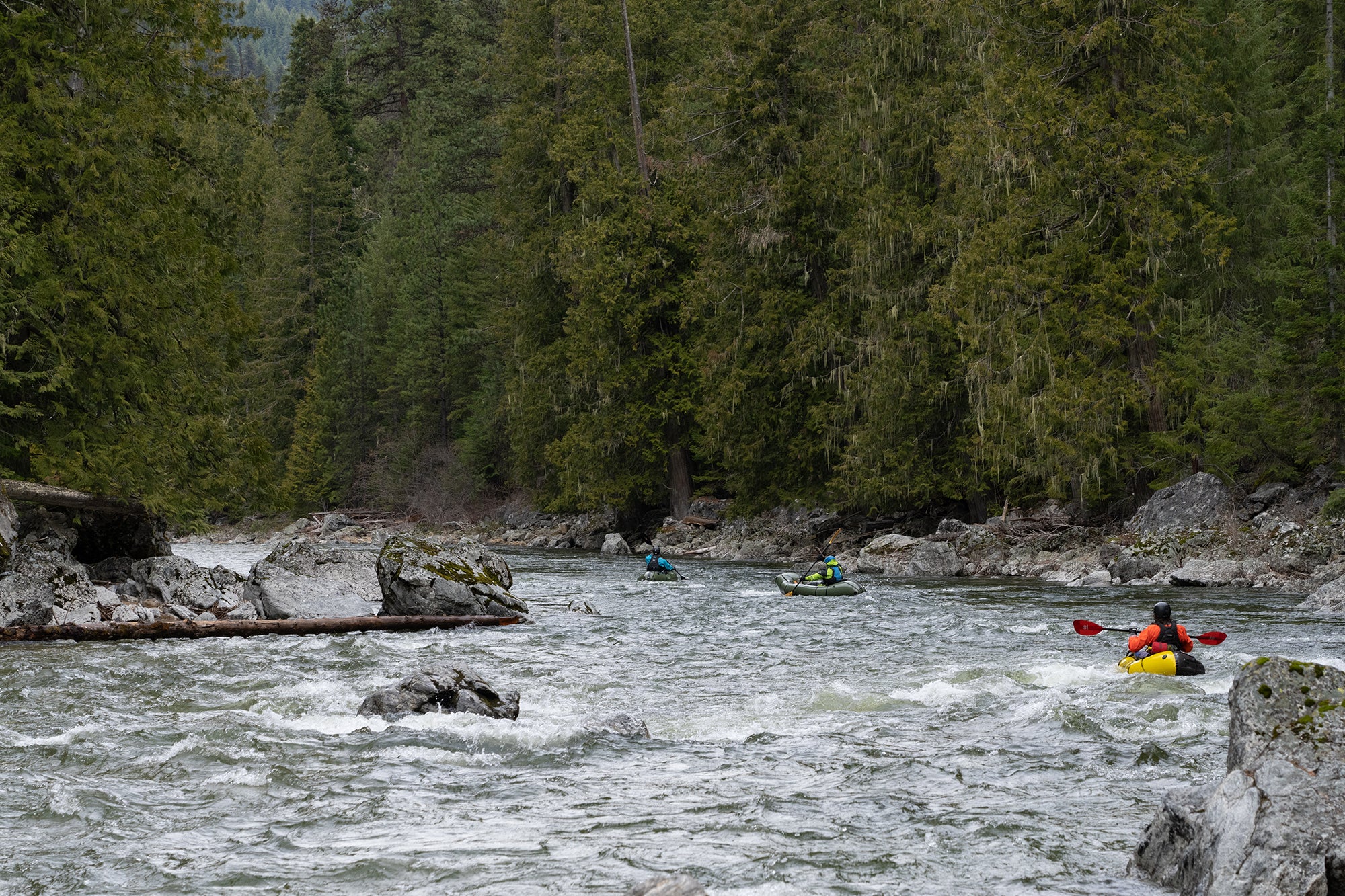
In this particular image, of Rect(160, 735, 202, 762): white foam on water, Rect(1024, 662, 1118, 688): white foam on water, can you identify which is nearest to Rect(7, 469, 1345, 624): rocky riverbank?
Rect(1024, 662, 1118, 688): white foam on water

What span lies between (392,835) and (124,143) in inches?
576

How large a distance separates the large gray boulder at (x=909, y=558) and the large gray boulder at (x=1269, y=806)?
19.5 meters

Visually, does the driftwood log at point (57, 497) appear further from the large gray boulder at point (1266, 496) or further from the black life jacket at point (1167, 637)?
the large gray boulder at point (1266, 496)

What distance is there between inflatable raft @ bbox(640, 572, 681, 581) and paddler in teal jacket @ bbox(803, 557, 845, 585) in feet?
13.2

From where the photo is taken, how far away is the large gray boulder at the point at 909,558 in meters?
26.3

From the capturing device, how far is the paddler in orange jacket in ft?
39.3

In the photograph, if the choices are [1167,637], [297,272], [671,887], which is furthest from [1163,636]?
[297,272]

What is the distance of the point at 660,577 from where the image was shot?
2556 cm

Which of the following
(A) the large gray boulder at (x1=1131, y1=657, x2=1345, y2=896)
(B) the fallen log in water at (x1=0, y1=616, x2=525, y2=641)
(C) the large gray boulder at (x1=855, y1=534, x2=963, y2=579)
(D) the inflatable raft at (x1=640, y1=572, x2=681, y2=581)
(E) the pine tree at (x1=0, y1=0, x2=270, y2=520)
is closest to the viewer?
(A) the large gray boulder at (x1=1131, y1=657, x2=1345, y2=896)

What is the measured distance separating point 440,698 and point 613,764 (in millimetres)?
2294

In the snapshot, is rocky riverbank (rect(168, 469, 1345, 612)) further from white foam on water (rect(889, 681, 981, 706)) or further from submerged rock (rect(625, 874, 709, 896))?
submerged rock (rect(625, 874, 709, 896))

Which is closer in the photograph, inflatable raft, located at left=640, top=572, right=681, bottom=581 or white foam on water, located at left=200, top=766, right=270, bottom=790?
white foam on water, located at left=200, top=766, right=270, bottom=790

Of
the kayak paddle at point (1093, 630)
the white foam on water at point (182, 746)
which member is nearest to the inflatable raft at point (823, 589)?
the kayak paddle at point (1093, 630)

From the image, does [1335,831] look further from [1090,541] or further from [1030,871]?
[1090,541]
